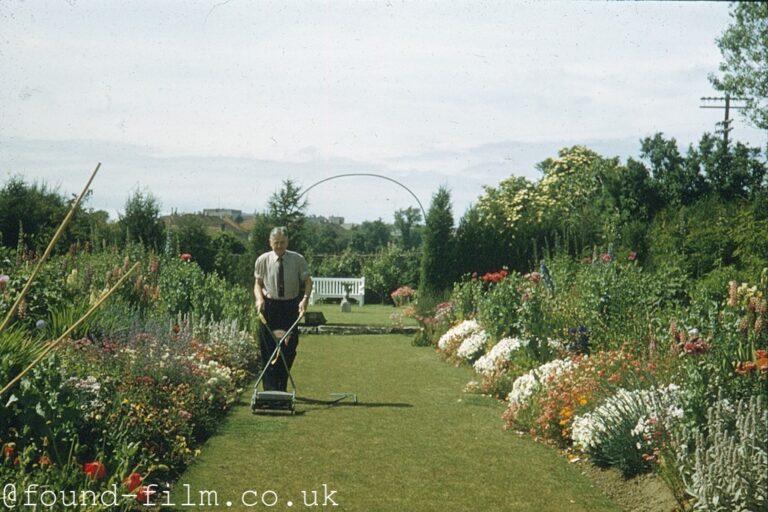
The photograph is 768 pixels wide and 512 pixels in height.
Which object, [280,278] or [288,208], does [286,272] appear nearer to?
[280,278]

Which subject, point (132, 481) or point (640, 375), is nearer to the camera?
point (132, 481)

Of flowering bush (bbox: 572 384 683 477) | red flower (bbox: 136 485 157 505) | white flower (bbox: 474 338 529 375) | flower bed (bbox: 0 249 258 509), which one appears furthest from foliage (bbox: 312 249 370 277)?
red flower (bbox: 136 485 157 505)

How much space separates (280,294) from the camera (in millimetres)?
8867

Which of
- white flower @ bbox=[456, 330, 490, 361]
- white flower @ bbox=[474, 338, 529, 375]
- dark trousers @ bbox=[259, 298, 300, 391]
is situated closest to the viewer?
dark trousers @ bbox=[259, 298, 300, 391]

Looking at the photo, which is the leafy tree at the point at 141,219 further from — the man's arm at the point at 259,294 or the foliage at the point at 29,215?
the man's arm at the point at 259,294

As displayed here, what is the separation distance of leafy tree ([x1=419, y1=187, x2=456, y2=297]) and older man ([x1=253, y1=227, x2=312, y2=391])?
36.6 ft

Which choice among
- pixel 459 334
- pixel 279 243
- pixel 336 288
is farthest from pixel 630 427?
pixel 336 288

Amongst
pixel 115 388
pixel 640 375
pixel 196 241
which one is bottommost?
pixel 115 388

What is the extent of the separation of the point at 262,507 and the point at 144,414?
5.05 ft

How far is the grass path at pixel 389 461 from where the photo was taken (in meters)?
5.44

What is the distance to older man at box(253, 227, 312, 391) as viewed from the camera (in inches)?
346

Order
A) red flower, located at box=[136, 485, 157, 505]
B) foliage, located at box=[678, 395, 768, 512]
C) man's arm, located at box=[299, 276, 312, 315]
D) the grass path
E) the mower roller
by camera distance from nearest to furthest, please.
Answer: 1. foliage, located at box=[678, 395, 768, 512]
2. red flower, located at box=[136, 485, 157, 505]
3. the grass path
4. the mower roller
5. man's arm, located at box=[299, 276, 312, 315]

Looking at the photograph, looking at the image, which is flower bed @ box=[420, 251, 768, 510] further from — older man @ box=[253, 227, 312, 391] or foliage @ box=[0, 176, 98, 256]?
foliage @ box=[0, 176, 98, 256]

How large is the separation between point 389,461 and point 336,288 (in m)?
23.6
